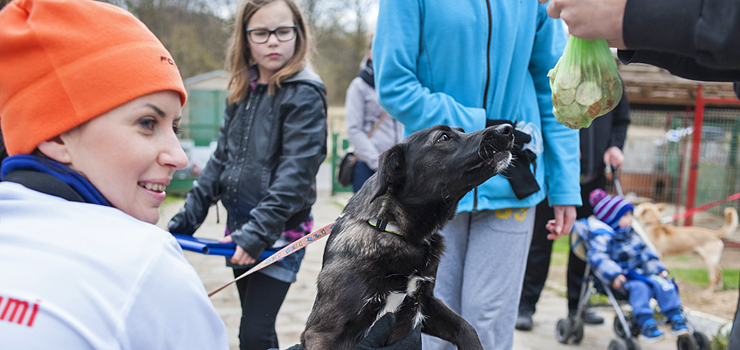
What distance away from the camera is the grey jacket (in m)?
4.93

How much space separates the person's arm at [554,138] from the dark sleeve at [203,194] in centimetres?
169

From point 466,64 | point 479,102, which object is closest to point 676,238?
point 479,102

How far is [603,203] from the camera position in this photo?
4.34 metres

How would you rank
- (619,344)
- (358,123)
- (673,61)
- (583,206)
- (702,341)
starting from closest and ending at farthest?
(673,61)
(702,341)
(619,344)
(583,206)
(358,123)

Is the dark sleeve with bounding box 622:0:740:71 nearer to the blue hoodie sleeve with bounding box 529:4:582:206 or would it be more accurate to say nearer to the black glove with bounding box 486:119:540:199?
the black glove with bounding box 486:119:540:199

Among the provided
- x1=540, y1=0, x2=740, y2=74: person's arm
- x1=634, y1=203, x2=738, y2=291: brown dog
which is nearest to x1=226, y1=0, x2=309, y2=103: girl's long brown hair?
x1=540, y1=0, x2=740, y2=74: person's arm

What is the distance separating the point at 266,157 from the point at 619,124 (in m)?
3.46

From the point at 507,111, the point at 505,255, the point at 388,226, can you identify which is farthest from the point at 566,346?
the point at 388,226

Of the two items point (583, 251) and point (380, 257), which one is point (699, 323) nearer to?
point (583, 251)

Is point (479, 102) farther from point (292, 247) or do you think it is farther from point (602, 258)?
point (602, 258)

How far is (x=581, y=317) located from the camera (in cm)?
429

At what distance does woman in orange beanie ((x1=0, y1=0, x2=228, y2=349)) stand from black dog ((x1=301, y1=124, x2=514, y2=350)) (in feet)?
2.29

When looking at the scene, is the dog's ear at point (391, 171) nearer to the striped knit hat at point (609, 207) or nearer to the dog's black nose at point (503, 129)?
the dog's black nose at point (503, 129)

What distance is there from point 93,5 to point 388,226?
1.15m
